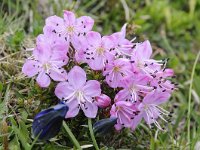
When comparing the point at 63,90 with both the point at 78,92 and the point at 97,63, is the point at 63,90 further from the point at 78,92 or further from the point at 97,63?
the point at 97,63

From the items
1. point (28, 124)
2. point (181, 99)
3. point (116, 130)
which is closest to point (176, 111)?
point (181, 99)

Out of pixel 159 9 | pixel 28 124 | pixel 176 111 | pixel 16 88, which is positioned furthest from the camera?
pixel 159 9

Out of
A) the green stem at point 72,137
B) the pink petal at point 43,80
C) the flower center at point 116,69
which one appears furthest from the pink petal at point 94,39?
the green stem at point 72,137

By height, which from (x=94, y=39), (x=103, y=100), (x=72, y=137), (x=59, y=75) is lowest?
(x=72, y=137)

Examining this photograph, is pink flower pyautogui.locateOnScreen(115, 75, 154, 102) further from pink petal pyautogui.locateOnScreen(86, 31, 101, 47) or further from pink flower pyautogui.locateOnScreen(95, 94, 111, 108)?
pink petal pyautogui.locateOnScreen(86, 31, 101, 47)

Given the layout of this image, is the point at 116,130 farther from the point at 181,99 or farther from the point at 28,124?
the point at 181,99

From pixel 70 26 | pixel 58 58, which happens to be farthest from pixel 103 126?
pixel 70 26

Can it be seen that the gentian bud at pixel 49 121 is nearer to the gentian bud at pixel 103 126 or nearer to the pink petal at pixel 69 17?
the gentian bud at pixel 103 126
